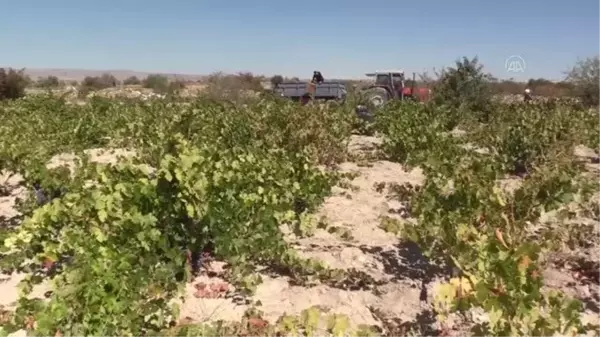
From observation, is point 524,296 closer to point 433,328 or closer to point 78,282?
point 433,328

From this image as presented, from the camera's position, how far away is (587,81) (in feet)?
84.0

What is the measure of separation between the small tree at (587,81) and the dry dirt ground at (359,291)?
844 inches

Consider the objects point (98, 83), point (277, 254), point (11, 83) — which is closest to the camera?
point (277, 254)

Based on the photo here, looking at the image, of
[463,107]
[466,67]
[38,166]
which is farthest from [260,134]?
[466,67]

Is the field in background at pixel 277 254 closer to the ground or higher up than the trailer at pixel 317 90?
closer to the ground

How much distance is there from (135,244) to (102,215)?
30 cm

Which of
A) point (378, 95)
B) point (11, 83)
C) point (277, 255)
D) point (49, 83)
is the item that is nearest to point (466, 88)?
point (378, 95)

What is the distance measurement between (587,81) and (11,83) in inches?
1046

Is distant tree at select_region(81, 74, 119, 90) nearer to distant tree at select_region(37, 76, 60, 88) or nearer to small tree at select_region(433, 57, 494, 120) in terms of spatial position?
distant tree at select_region(37, 76, 60, 88)

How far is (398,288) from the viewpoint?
14.6ft

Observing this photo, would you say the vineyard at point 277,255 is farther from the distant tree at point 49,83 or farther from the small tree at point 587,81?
the distant tree at point 49,83

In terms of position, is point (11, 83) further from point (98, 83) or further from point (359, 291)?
point (98, 83)

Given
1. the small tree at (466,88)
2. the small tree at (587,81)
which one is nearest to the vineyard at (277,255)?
the small tree at (466,88)

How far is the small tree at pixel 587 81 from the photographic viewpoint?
24859mm
